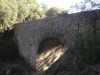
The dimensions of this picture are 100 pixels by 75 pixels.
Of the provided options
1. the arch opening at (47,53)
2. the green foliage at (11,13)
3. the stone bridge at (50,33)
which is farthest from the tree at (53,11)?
the arch opening at (47,53)

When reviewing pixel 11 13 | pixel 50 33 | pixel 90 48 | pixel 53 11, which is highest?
pixel 11 13

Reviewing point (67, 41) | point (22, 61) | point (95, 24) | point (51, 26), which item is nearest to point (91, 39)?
point (95, 24)

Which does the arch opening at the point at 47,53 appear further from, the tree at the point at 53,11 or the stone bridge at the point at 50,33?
the tree at the point at 53,11

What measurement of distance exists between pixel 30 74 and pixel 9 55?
333 cm

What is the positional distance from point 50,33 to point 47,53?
204 cm

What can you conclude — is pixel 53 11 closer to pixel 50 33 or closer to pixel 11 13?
pixel 11 13

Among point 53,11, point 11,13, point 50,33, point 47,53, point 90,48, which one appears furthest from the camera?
point 53,11

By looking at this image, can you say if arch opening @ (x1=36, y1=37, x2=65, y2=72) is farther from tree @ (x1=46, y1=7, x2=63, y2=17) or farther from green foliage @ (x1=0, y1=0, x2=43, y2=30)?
tree @ (x1=46, y1=7, x2=63, y2=17)

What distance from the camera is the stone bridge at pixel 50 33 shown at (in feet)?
40.2

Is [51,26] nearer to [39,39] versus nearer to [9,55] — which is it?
[39,39]

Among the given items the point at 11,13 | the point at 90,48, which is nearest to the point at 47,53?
the point at 11,13

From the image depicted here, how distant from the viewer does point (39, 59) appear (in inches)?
655

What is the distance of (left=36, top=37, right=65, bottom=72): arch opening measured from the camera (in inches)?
629

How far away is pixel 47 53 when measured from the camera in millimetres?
16406
